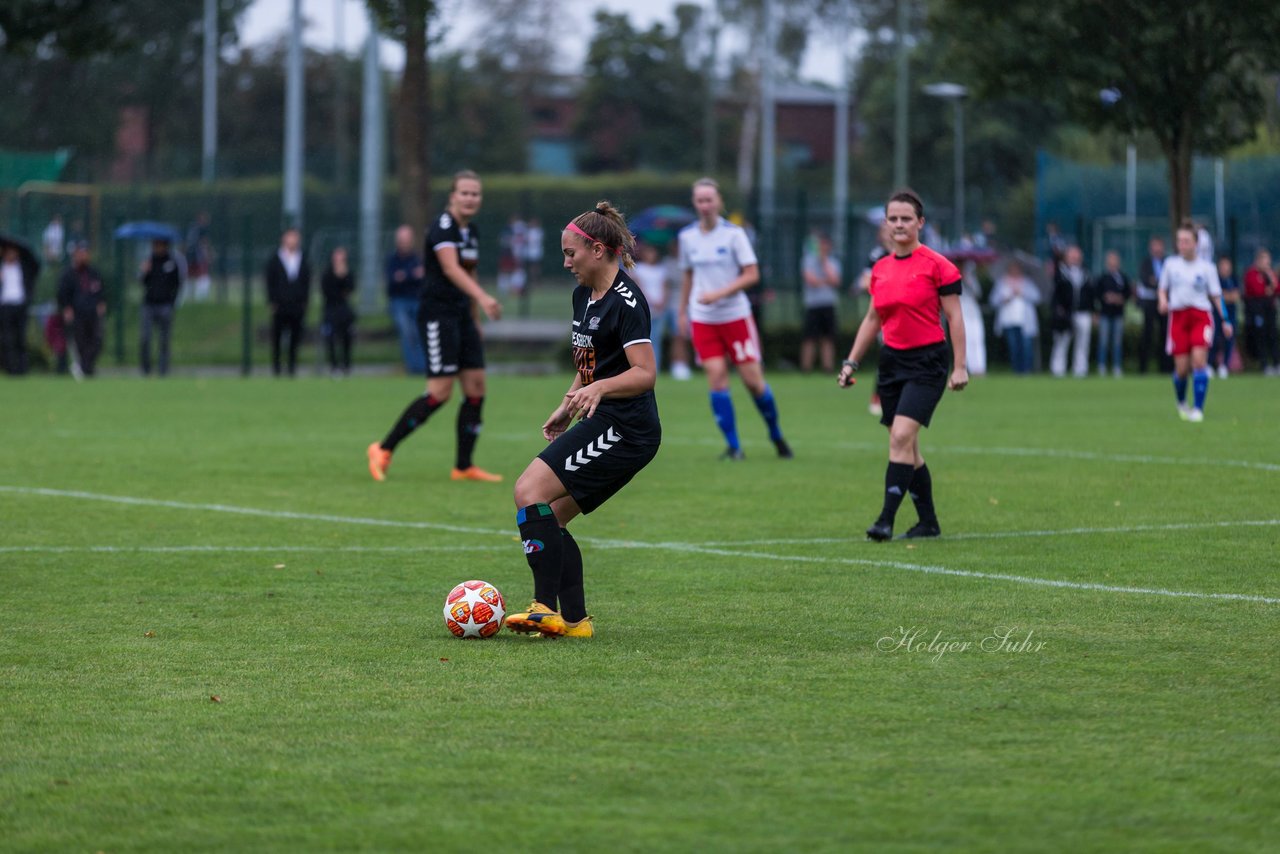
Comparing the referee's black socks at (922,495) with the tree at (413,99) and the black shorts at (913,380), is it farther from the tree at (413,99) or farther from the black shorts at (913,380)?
the tree at (413,99)

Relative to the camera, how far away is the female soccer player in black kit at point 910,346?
9695mm

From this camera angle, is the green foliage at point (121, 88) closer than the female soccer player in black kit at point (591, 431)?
No

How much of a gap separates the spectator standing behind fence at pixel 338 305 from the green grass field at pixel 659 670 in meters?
14.5

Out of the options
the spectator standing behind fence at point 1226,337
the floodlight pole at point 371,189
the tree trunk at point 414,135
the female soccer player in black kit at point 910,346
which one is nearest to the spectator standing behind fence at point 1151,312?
the spectator standing behind fence at point 1226,337

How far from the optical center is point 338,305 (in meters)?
27.8

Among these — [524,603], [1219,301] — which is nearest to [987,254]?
[1219,301]

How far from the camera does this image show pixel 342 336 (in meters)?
28.0

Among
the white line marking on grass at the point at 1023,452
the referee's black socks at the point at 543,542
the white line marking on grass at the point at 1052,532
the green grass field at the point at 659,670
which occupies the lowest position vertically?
the green grass field at the point at 659,670

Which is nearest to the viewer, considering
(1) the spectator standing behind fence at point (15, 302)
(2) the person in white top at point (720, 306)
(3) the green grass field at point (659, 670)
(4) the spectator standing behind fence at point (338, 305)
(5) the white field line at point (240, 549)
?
(3) the green grass field at point (659, 670)

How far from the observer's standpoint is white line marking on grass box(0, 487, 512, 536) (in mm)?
10477

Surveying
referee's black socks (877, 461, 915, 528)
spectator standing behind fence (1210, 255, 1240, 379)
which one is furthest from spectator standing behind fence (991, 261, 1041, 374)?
referee's black socks (877, 461, 915, 528)

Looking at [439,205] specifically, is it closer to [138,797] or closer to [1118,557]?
[1118,557]

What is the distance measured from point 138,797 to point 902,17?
154 feet

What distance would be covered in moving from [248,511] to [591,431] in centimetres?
490
